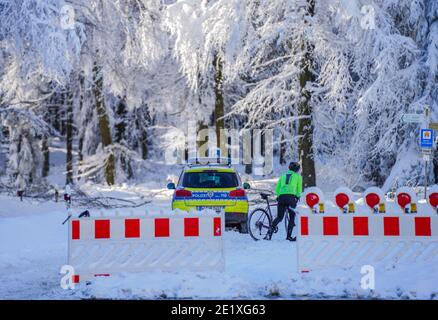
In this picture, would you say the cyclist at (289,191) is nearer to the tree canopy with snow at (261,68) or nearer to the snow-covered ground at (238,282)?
the snow-covered ground at (238,282)

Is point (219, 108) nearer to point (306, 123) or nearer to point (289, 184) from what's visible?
point (306, 123)

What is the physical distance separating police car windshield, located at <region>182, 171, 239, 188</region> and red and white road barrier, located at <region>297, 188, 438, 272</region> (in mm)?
5807

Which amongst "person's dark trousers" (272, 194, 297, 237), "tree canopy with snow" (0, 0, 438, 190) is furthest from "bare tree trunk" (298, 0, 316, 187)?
"person's dark trousers" (272, 194, 297, 237)

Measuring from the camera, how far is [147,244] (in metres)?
11.7

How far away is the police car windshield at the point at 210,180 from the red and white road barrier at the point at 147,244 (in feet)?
18.3

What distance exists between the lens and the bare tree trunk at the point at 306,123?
26.7m

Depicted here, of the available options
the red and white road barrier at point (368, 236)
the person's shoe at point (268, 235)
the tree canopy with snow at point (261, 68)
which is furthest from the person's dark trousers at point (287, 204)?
the tree canopy with snow at point (261, 68)

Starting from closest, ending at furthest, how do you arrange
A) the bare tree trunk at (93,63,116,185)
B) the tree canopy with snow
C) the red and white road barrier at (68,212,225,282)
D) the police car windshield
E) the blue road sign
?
the red and white road barrier at (68,212,225,282) < the police car windshield < the blue road sign < the tree canopy with snow < the bare tree trunk at (93,63,116,185)

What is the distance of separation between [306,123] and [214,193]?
10.7 m

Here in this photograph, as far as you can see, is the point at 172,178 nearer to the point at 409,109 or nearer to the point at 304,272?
the point at 409,109

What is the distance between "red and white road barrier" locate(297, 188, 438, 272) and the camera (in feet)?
38.1

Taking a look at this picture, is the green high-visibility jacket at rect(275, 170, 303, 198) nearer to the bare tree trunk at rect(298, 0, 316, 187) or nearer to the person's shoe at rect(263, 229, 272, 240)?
the person's shoe at rect(263, 229, 272, 240)

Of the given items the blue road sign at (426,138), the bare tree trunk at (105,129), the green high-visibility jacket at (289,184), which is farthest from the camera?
the bare tree trunk at (105,129)

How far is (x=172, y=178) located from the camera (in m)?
35.5
